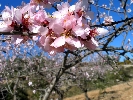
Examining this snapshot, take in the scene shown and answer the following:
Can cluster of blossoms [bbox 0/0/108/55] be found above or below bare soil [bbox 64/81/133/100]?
above

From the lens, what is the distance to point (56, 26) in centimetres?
97

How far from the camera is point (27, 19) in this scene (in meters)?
1.06

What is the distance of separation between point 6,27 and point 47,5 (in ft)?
2.01

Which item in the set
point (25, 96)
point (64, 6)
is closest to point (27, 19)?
point (64, 6)

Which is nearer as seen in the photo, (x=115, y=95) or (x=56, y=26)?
(x=56, y=26)

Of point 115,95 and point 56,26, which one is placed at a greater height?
point 56,26

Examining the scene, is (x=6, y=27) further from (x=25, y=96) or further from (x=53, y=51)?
(x=25, y=96)

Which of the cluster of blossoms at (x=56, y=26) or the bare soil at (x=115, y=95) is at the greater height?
the cluster of blossoms at (x=56, y=26)

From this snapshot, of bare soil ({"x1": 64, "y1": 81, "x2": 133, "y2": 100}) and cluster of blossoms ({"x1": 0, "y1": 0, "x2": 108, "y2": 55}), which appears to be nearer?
cluster of blossoms ({"x1": 0, "y1": 0, "x2": 108, "y2": 55})

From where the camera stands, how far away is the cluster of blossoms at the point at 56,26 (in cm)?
98

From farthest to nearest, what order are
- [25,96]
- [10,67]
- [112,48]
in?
[25,96] → [10,67] → [112,48]

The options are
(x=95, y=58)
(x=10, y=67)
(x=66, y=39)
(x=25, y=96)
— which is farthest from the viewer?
(x=95, y=58)

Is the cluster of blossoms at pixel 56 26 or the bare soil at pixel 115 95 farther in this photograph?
the bare soil at pixel 115 95

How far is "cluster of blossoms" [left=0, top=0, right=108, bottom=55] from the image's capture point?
3.22ft
